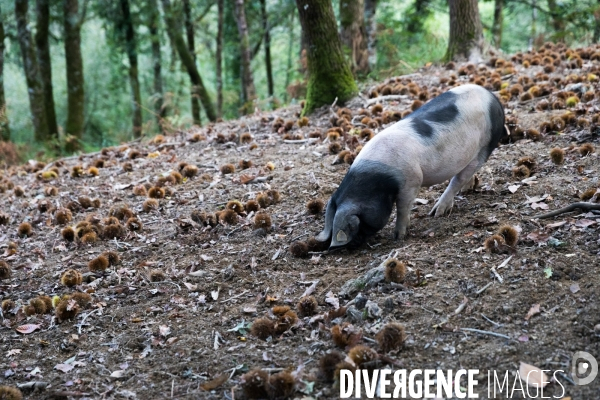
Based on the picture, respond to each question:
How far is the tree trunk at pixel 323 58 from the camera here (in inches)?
382

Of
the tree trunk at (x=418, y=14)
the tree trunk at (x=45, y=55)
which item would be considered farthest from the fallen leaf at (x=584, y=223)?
the tree trunk at (x=418, y=14)

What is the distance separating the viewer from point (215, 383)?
347 cm

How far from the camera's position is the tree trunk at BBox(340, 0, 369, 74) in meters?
13.3

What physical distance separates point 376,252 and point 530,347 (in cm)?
189

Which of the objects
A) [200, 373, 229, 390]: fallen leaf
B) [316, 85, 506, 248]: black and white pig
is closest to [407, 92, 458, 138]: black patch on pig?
[316, 85, 506, 248]: black and white pig

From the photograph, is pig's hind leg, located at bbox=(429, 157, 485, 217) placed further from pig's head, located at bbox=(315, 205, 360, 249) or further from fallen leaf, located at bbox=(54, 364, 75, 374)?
fallen leaf, located at bbox=(54, 364, 75, 374)

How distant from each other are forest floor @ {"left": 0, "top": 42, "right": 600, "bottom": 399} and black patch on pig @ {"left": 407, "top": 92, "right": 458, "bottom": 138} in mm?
885

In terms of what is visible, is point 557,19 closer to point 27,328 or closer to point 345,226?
point 345,226

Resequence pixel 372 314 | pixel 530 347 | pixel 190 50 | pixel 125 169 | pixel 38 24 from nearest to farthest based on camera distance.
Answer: pixel 530 347 < pixel 372 314 < pixel 125 169 < pixel 38 24 < pixel 190 50

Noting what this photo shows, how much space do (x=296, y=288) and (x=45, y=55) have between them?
15949 mm

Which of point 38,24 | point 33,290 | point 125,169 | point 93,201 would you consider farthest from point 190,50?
point 33,290

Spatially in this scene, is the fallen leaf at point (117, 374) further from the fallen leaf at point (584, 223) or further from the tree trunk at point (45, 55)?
the tree trunk at point (45, 55)

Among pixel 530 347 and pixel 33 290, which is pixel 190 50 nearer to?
pixel 33 290

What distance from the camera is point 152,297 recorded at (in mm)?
4898
